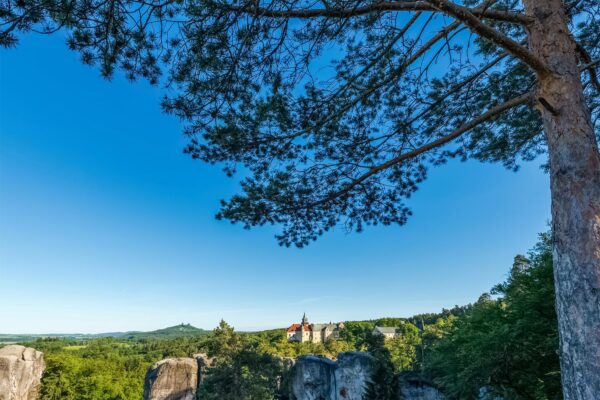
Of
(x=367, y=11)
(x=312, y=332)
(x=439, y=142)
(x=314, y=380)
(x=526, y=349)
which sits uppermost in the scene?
(x=367, y=11)

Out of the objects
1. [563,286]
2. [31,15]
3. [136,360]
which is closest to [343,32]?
[31,15]

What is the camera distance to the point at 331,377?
15195mm

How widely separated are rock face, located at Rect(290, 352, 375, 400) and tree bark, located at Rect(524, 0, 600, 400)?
13.5 meters

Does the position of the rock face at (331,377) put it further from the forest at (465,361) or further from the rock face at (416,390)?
the rock face at (416,390)

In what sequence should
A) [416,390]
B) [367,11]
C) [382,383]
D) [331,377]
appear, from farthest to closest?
[331,377] < [416,390] < [382,383] < [367,11]

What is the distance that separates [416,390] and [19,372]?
2028 centimetres

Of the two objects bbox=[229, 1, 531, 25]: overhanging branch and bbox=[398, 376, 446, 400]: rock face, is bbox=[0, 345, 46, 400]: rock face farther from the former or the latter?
bbox=[229, 1, 531, 25]: overhanging branch

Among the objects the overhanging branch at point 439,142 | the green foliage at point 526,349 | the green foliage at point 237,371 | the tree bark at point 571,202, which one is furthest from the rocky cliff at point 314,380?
the tree bark at point 571,202

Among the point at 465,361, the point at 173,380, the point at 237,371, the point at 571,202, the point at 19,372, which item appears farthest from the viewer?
the point at 19,372

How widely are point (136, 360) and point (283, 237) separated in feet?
142

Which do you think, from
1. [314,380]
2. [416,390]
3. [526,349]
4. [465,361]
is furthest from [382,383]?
[526,349]

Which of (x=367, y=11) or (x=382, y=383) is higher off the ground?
(x=367, y=11)

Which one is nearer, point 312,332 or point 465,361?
point 465,361

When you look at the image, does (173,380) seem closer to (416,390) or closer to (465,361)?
(416,390)
